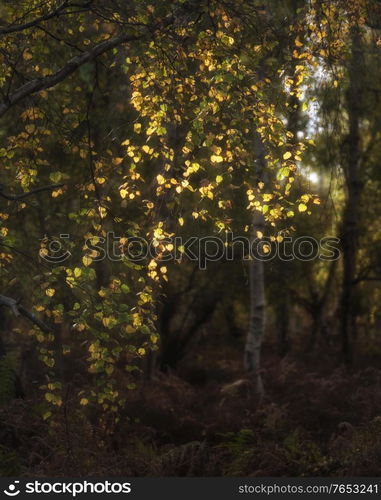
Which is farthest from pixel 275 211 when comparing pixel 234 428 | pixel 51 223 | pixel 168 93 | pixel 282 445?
pixel 51 223

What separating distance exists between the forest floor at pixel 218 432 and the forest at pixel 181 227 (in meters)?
0.04

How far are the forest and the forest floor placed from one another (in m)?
0.04

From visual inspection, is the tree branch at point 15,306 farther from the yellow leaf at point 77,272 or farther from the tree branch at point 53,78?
the tree branch at point 53,78

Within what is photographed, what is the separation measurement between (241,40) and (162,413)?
6.87 meters

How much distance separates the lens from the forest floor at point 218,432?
7.73 metres

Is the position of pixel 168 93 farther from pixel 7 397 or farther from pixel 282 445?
pixel 282 445

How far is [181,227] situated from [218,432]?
4.60m

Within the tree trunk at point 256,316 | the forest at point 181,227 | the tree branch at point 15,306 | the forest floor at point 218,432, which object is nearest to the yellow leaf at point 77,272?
the forest at point 181,227

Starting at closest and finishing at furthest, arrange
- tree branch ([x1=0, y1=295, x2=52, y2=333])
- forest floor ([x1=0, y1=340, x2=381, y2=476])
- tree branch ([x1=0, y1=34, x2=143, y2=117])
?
1. tree branch ([x1=0, y1=295, x2=52, y2=333])
2. tree branch ([x1=0, y1=34, x2=143, y2=117])
3. forest floor ([x1=0, y1=340, x2=381, y2=476])

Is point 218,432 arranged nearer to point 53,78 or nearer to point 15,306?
point 15,306

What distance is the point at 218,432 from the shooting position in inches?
411

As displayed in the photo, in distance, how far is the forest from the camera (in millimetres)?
6426

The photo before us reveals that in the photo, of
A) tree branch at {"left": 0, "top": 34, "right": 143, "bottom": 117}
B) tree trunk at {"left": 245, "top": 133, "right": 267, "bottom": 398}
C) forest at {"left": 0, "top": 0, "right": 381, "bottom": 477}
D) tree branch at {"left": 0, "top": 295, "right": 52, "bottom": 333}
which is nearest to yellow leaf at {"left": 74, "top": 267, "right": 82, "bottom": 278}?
forest at {"left": 0, "top": 0, "right": 381, "bottom": 477}

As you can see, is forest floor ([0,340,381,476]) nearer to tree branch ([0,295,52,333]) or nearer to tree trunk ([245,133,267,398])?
tree trunk ([245,133,267,398])
